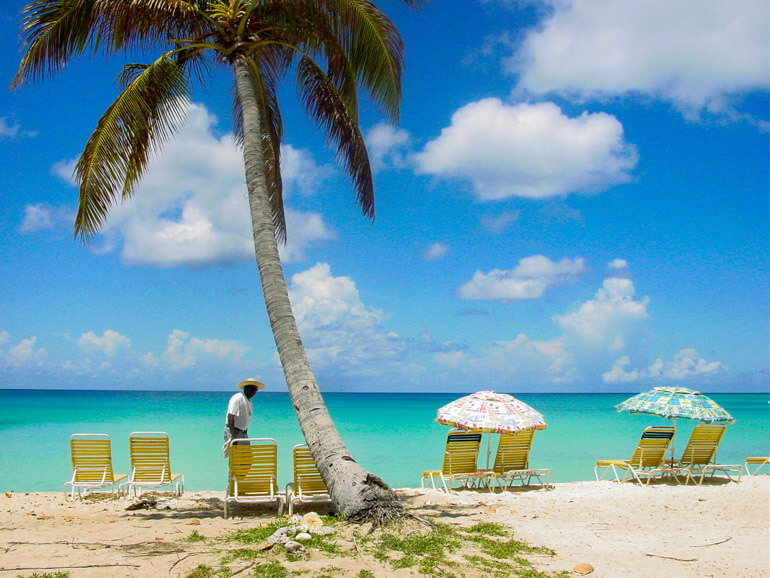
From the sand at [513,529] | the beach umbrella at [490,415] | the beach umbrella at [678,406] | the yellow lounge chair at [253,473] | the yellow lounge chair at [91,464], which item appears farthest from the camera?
the beach umbrella at [678,406]

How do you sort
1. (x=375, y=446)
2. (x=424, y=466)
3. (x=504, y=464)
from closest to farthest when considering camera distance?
(x=504, y=464) → (x=424, y=466) → (x=375, y=446)

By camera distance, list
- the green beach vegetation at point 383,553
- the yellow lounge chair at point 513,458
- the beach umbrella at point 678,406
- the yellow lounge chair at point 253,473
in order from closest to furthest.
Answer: the green beach vegetation at point 383,553 → the yellow lounge chair at point 253,473 → the yellow lounge chair at point 513,458 → the beach umbrella at point 678,406

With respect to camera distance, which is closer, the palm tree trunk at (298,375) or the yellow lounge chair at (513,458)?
the palm tree trunk at (298,375)

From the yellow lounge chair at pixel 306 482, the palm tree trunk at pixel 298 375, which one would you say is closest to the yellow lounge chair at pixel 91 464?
the yellow lounge chair at pixel 306 482

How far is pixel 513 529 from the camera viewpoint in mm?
6215

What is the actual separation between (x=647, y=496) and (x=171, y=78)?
9.16m

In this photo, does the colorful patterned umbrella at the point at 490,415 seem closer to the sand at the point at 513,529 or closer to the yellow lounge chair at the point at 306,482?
the sand at the point at 513,529

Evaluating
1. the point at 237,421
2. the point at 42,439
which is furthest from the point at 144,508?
the point at 42,439

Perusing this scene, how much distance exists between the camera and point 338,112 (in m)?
9.38

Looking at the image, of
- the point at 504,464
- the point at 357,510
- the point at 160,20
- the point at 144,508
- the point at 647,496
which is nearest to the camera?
the point at 357,510

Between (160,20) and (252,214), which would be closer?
(252,214)

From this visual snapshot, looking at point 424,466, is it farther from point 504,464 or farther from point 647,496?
point 647,496

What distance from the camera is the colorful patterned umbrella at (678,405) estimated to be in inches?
404

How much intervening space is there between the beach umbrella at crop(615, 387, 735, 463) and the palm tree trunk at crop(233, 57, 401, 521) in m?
6.05
